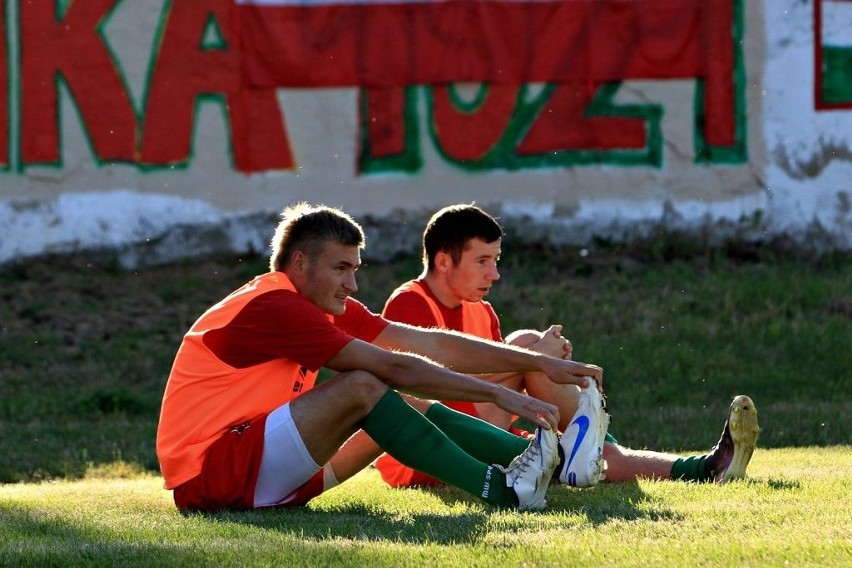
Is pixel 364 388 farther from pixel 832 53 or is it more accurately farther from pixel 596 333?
pixel 832 53

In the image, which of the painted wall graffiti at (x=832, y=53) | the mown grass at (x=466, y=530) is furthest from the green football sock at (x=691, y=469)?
the painted wall graffiti at (x=832, y=53)

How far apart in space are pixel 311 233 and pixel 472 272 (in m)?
1.34

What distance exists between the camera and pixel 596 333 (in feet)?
40.4

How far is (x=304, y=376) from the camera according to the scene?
20.9 ft

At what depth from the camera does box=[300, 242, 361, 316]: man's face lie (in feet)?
20.0

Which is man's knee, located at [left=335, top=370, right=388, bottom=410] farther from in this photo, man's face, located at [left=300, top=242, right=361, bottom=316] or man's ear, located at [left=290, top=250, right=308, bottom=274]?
man's ear, located at [left=290, top=250, right=308, bottom=274]

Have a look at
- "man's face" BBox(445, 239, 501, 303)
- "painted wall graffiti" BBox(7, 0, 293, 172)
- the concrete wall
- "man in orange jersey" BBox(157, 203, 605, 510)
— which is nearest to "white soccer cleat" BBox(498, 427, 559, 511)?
"man in orange jersey" BBox(157, 203, 605, 510)

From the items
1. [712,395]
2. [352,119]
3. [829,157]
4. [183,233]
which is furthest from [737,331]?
[183,233]

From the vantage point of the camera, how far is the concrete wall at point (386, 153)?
13477 millimetres

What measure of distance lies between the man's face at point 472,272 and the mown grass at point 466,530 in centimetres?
106

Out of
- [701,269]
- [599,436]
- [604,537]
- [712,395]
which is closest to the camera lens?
[604,537]

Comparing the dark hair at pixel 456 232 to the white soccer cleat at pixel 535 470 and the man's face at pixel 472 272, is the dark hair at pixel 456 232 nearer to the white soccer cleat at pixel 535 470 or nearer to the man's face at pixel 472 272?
the man's face at pixel 472 272

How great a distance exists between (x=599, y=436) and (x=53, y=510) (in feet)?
7.33

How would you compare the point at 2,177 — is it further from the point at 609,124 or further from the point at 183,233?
the point at 609,124
